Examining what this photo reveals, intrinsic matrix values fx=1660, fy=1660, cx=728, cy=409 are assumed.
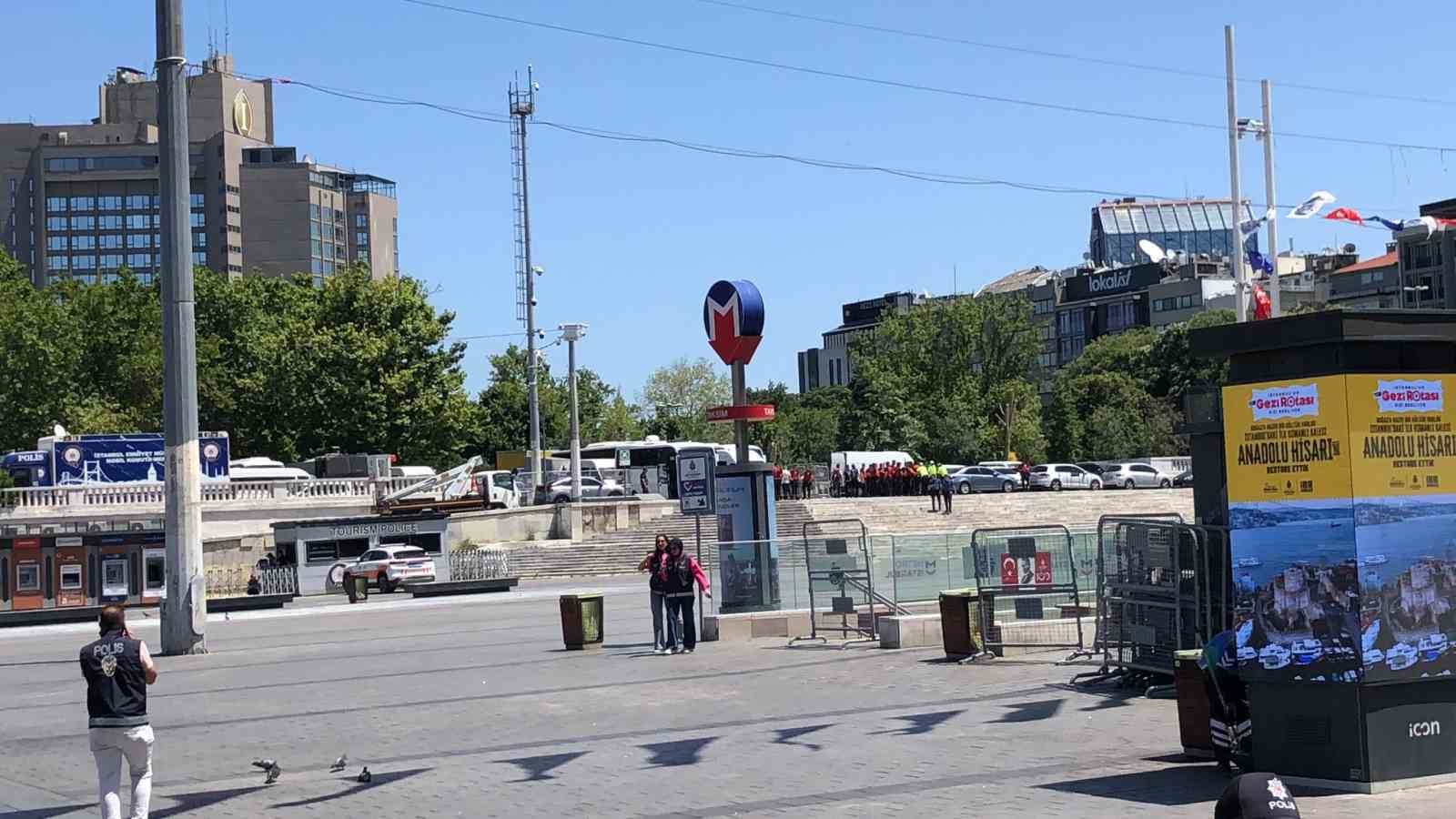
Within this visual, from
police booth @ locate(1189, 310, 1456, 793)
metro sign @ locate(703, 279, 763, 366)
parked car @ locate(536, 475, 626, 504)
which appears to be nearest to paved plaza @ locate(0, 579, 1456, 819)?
police booth @ locate(1189, 310, 1456, 793)

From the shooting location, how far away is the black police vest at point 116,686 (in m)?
10.6

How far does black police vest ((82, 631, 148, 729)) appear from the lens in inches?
419

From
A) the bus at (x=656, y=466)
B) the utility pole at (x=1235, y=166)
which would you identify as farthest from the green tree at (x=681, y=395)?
the utility pole at (x=1235, y=166)

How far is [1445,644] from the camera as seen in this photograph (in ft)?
34.9

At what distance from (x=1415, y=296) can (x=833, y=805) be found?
97.4 metres

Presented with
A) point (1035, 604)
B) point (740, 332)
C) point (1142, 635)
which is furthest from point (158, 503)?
point (1142, 635)

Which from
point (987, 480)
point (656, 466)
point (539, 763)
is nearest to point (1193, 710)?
point (539, 763)

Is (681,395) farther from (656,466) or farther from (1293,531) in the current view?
(1293,531)

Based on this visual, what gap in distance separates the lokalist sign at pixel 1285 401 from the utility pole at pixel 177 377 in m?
18.6

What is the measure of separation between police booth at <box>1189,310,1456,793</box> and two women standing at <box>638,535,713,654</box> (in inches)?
507

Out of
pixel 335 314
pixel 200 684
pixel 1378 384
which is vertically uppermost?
pixel 335 314

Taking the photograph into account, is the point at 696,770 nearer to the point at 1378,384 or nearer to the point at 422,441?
the point at 1378,384

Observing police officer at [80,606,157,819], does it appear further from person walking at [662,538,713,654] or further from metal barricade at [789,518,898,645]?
metal barricade at [789,518,898,645]

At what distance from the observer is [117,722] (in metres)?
10.6
